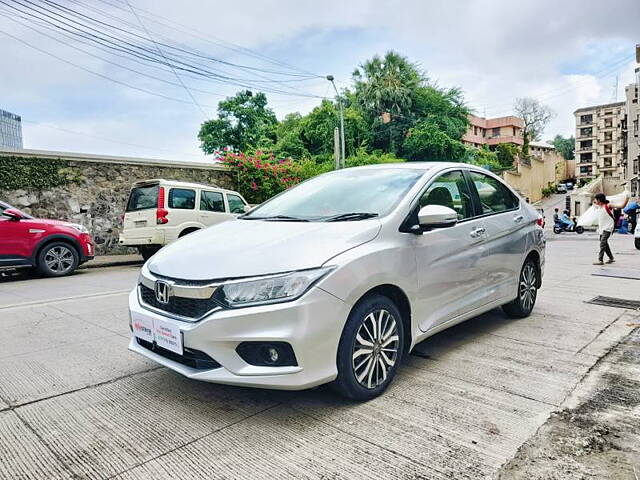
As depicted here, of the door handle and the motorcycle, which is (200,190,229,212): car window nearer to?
the door handle

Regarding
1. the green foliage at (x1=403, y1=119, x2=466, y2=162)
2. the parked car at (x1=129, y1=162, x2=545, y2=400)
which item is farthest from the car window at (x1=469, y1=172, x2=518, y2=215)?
the green foliage at (x1=403, y1=119, x2=466, y2=162)

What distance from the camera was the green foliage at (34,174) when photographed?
11.1 metres

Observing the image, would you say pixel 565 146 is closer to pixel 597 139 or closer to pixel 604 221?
pixel 597 139

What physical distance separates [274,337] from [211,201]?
9.14 meters

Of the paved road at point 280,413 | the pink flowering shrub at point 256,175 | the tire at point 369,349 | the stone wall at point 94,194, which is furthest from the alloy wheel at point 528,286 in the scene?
the stone wall at point 94,194

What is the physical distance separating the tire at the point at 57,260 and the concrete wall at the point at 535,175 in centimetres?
3900

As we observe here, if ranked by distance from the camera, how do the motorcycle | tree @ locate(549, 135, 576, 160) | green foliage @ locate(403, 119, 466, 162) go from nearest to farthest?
the motorcycle < green foliage @ locate(403, 119, 466, 162) < tree @ locate(549, 135, 576, 160)

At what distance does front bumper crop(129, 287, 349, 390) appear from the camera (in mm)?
2357

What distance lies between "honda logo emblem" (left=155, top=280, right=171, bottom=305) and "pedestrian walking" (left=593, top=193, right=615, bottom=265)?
9.39 m

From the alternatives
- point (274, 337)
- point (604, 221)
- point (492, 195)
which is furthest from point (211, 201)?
point (274, 337)

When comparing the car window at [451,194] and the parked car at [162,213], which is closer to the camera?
the car window at [451,194]

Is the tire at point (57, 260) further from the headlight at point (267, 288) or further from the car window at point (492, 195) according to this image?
the car window at point (492, 195)

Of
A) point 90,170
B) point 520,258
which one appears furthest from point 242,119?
point 520,258

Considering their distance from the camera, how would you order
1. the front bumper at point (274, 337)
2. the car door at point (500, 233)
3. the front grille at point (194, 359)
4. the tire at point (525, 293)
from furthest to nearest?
the tire at point (525, 293), the car door at point (500, 233), the front grille at point (194, 359), the front bumper at point (274, 337)
